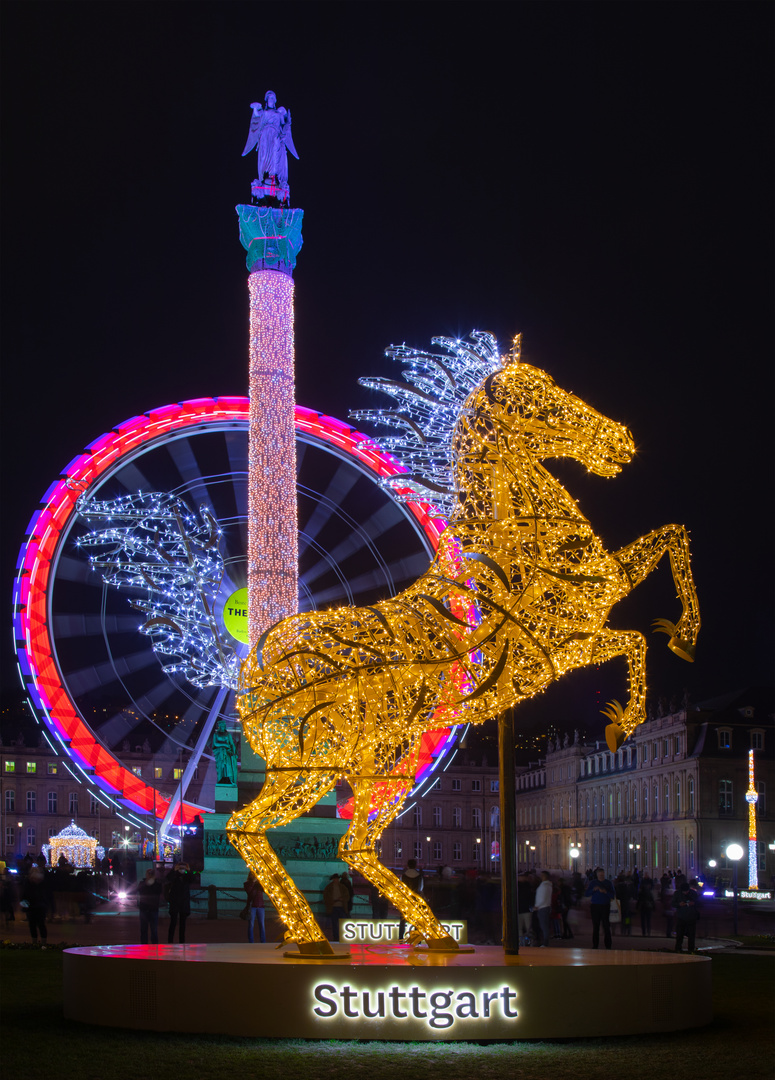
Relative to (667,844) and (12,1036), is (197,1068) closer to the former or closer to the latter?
(12,1036)

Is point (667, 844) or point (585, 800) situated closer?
point (667, 844)

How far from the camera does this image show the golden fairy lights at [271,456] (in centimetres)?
2759

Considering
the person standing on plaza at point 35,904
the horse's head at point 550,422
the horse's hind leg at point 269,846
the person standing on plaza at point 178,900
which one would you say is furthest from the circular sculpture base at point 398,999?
the person standing on plaza at point 35,904

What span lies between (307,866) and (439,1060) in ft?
60.7

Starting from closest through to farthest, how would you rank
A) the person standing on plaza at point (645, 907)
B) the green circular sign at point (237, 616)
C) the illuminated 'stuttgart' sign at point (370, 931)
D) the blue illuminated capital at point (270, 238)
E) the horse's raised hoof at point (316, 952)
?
the horse's raised hoof at point (316, 952), the illuminated 'stuttgart' sign at point (370, 931), the person standing on plaza at point (645, 907), the green circular sign at point (237, 616), the blue illuminated capital at point (270, 238)

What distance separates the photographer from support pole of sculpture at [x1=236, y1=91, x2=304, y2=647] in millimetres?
27734

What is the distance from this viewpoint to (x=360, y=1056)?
30.7 feet

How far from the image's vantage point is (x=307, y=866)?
27375 mm

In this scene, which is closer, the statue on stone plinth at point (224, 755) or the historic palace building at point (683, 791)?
the statue on stone plinth at point (224, 755)

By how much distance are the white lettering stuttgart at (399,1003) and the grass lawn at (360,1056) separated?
228 mm

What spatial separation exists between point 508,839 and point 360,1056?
9.06 ft

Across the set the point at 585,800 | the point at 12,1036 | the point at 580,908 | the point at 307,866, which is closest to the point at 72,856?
the point at 580,908

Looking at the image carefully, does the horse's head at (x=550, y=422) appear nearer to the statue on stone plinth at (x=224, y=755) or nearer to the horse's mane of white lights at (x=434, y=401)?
the horse's mane of white lights at (x=434, y=401)

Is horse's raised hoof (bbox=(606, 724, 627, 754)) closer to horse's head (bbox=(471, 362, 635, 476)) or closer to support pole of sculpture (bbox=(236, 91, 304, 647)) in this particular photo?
horse's head (bbox=(471, 362, 635, 476))
